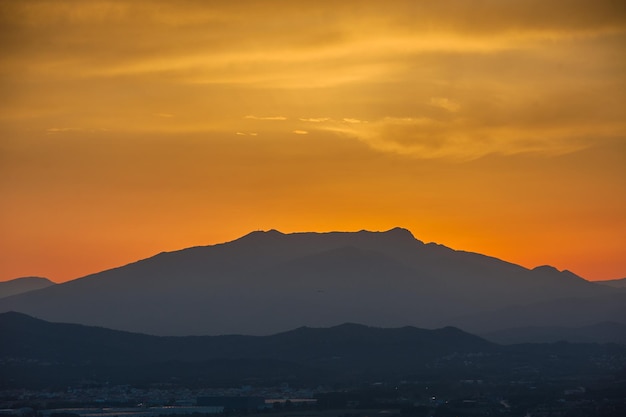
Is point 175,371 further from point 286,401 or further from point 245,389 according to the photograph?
point 286,401

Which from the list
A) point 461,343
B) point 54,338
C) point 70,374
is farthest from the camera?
point 461,343

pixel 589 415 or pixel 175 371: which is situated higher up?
pixel 175 371

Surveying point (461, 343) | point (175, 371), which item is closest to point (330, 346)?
point (461, 343)

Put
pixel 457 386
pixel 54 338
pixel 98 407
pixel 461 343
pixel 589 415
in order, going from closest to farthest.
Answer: pixel 589 415
pixel 98 407
pixel 457 386
pixel 54 338
pixel 461 343

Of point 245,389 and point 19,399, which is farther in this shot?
point 245,389

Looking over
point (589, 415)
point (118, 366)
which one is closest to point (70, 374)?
point (118, 366)

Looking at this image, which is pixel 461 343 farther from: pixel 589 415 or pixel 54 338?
pixel 589 415
